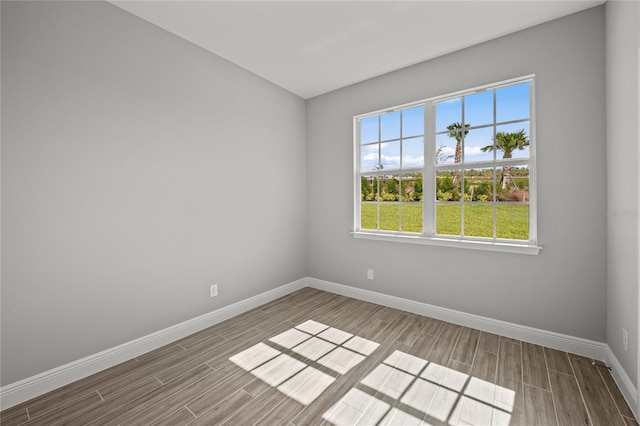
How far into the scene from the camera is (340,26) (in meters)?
2.48

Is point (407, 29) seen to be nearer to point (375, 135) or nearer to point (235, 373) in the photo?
point (375, 135)

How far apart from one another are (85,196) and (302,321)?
7.35 ft

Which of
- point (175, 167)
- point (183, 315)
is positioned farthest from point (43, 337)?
point (175, 167)

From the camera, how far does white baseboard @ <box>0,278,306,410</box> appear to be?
1.78 m

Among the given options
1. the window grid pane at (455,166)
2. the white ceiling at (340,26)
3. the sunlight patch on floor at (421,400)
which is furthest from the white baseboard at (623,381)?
the white ceiling at (340,26)

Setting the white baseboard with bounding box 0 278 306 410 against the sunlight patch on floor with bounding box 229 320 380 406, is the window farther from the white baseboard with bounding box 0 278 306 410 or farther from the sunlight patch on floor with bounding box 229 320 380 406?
the white baseboard with bounding box 0 278 306 410

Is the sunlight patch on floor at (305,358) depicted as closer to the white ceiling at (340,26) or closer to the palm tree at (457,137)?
the palm tree at (457,137)

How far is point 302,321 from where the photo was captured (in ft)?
9.81

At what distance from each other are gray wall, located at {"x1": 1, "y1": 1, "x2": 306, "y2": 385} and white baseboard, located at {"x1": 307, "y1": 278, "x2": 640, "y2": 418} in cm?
168

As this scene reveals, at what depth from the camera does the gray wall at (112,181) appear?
1.80 meters

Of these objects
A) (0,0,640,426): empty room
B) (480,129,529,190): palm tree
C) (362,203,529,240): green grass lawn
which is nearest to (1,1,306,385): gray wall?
(0,0,640,426): empty room

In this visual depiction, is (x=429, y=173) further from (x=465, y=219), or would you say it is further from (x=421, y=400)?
(x=421, y=400)

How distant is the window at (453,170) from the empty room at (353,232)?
23 mm

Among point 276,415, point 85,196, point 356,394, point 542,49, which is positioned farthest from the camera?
point 542,49
